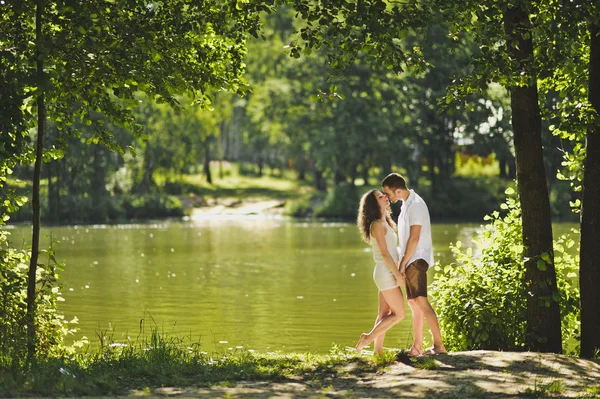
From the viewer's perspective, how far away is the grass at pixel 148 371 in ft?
26.5

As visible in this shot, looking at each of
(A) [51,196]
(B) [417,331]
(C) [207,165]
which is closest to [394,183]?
(B) [417,331]

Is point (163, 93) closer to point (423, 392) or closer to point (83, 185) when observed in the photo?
point (423, 392)

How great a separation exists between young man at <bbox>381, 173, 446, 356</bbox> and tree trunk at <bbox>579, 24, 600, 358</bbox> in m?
1.55

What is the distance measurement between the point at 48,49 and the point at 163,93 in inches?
60.9

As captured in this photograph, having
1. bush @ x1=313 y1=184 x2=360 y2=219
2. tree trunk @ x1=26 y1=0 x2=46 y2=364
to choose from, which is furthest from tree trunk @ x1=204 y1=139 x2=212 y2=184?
tree trunk @ x1=26 y1=0 x2=46 y2=364

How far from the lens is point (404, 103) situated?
2308 inches

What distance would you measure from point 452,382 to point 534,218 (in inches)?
111

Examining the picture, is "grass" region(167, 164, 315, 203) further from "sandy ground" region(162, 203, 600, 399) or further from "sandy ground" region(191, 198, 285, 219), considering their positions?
"sandy ground" region(162, 203, 600, 399)

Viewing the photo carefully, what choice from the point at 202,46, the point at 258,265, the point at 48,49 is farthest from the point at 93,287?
the point at 48,49

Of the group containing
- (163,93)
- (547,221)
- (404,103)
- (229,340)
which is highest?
(404,103)

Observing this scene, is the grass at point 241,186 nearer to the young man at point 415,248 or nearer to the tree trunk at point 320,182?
the tree trunk at point 320,182

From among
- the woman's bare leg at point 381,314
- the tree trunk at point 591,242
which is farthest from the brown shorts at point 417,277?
the tree trunk at point 591,242

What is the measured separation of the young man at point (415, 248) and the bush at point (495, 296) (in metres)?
1.13

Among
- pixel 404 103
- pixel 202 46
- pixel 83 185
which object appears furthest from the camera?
pixel 404 103
